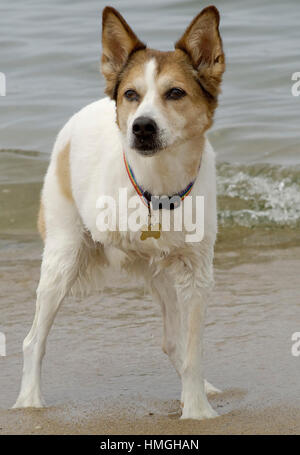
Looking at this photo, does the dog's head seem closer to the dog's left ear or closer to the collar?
the dog's left ear

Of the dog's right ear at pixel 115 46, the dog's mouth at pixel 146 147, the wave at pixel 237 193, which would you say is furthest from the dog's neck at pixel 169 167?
the wave at pixel 237 193

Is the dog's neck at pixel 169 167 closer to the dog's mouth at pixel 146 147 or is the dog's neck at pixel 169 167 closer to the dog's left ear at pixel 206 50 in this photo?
the dog's mouth at pixel 146 147

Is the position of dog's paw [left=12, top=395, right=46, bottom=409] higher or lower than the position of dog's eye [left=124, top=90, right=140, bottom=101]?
lower

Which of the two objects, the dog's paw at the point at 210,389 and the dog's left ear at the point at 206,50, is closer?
the dog's left ear at the point at 206,50

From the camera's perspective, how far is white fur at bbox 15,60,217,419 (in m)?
4.39

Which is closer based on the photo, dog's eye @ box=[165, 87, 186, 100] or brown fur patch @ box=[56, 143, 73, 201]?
dog's eye @ box=[165, 87, 186, 100]

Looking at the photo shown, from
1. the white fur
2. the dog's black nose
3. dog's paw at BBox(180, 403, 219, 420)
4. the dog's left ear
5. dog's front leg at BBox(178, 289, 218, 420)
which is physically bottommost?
dog's paw at BBox(180, 403, 219, 420)

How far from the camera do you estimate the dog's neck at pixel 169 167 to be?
4363mm

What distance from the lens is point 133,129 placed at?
4.13 m

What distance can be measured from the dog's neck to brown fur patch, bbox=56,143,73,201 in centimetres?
51

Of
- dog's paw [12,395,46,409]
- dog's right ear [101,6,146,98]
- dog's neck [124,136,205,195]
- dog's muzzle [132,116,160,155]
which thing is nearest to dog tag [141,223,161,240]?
dog's neck [124,136,205,195]

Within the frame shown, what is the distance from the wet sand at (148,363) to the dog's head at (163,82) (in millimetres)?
1357

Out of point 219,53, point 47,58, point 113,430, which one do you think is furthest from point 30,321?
point 47,58
